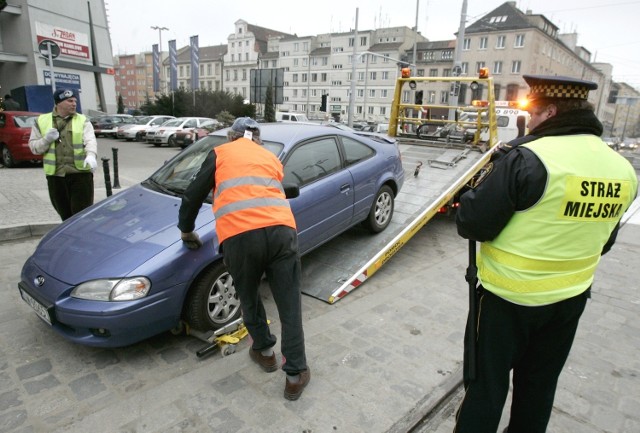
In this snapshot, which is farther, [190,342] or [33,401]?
[190,342]

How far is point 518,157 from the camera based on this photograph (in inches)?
72.6

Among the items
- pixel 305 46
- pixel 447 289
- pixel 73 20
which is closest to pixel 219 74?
pixel 305 46

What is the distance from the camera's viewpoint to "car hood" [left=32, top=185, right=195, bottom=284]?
2.99 metres

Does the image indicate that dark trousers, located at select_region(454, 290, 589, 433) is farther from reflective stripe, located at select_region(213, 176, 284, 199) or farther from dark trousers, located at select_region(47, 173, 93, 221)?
dark trousers, located at select_region(47, 173, 93, 221)

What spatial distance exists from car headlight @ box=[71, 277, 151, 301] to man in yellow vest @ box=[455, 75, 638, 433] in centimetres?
222

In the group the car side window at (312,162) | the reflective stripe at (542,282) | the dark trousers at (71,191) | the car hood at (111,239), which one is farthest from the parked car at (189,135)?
the reflective stripe at (542,282)

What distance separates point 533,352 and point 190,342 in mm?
2593

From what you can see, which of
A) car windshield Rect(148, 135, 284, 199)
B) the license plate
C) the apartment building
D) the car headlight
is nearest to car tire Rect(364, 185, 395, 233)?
car windshield Rect(148, 135, 284, 199)

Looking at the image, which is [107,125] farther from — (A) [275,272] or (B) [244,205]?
(A) [275,272]

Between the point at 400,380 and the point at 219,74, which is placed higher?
the point at 219,74

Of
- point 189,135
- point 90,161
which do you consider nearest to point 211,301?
point 90,161

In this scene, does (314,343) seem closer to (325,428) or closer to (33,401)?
(325,428)

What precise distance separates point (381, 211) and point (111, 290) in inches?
138

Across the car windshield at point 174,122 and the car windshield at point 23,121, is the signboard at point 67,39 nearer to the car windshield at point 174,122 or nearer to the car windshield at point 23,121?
the car windshield at point 174,122
